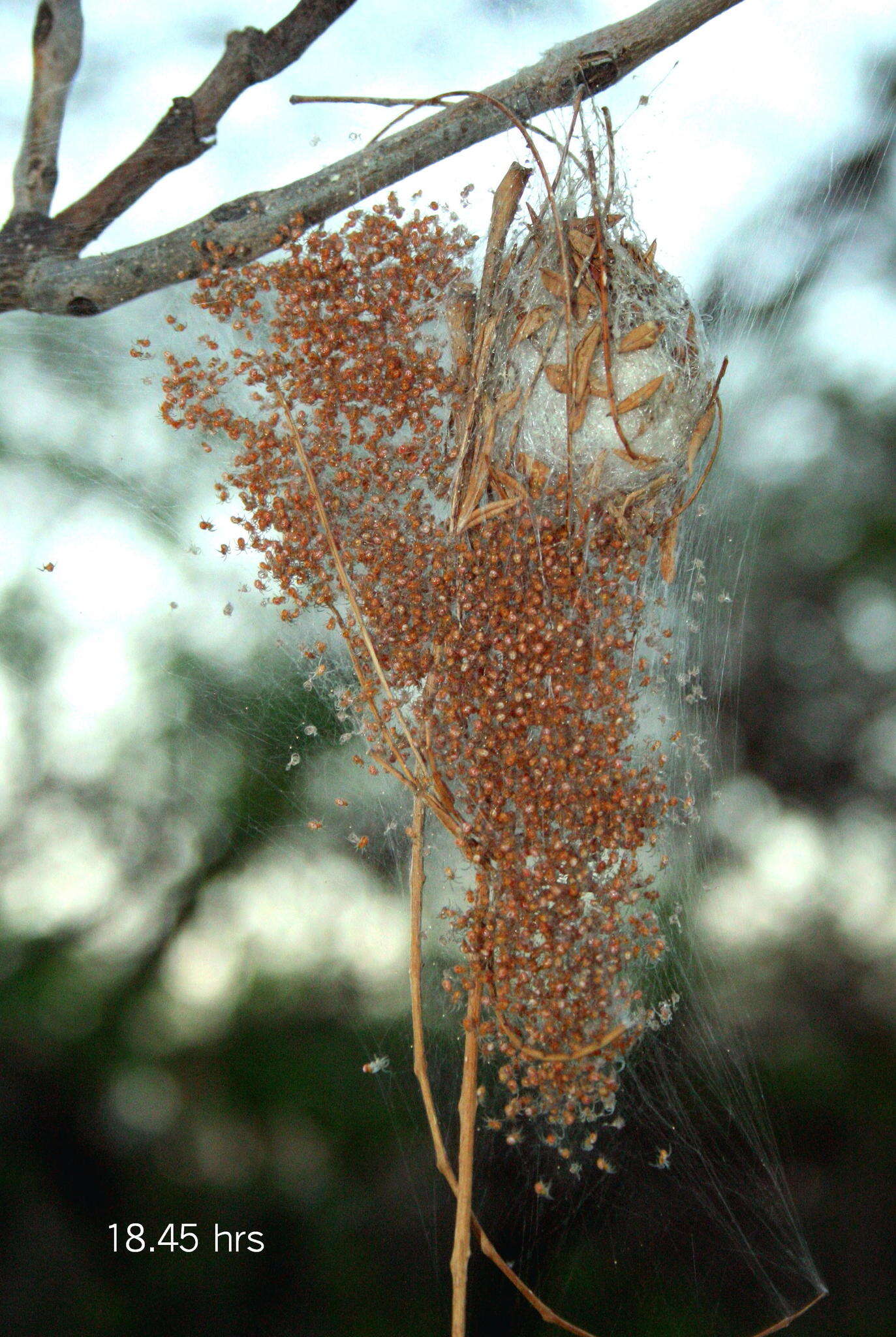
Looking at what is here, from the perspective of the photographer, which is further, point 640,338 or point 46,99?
point 46,99

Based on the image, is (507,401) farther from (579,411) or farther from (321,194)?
(321,194)

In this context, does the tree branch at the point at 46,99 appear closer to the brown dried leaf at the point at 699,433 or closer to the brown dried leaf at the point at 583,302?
the brown dried leaf at the point at 583,302

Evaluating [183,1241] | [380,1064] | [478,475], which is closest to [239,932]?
[380,1064]

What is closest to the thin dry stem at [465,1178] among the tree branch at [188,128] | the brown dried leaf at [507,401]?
the brown dried leaf at [507,401]

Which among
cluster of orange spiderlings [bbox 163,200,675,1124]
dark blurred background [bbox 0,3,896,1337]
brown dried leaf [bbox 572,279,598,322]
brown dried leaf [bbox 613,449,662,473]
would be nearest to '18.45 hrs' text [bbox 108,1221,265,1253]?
dark blurred background [bbox 0,3,896,1337]

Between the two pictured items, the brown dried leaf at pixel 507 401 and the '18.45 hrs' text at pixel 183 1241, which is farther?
the '18.45 hrs' text at pixel 183 1241
